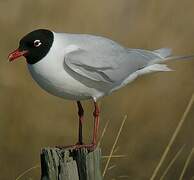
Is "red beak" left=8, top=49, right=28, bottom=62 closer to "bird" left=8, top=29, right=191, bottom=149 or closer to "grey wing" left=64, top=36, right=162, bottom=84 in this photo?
"bird" left=8, top=29, right=191, bottom=149

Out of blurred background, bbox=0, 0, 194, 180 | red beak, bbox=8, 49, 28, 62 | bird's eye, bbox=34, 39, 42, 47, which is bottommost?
blurred background, bbox=0, 0, 194, 180

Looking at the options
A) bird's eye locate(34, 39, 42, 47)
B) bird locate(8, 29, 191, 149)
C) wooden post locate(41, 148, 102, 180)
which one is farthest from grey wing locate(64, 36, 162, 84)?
wooden post locate(41, 148, 102, 180)

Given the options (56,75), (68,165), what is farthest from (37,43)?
(68,165)

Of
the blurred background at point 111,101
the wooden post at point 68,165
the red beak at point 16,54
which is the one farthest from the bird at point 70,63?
the blurred background at point 111,101

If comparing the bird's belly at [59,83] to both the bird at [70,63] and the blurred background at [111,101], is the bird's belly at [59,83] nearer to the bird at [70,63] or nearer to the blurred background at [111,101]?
the bird at [70,63]

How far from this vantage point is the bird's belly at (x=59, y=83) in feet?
9.76

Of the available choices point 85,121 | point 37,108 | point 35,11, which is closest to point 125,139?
point 85,121

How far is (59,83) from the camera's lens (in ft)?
9.77

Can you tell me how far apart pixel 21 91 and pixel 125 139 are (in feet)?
1.96

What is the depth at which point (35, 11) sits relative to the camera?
4305 millimetres

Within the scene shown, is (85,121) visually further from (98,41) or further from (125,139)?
(98,41)

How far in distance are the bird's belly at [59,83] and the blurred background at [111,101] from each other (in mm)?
1155

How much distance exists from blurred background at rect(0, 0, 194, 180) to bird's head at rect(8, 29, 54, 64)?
3.80ft

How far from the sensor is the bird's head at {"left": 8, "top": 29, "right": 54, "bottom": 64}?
3.01 meters
